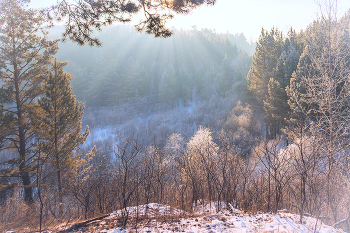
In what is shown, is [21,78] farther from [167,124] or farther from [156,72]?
[156,72]

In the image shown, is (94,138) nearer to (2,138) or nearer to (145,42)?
(2,138)

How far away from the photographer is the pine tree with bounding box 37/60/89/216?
917 cm

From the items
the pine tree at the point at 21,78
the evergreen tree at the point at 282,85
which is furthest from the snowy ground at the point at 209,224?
the evergreen tree at the point at 282,85

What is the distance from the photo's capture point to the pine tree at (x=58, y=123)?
361 inches

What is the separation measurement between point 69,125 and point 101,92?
51249mm

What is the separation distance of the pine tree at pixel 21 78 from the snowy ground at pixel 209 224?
6999 mm

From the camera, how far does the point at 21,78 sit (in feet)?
29.2

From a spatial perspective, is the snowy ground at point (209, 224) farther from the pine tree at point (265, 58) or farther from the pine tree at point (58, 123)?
the pine tree at point (265, 58)

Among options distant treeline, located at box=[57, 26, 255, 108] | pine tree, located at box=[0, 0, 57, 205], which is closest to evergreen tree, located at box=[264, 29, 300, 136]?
pine tree, located at box=[0, 0, 57, 205]

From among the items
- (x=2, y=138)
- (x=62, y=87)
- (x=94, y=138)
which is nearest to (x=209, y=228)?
(x=2, y=138)

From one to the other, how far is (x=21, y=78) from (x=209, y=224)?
34.0 feet

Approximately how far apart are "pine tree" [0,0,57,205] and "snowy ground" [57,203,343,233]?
700 centimetres

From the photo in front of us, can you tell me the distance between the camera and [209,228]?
3377 mm

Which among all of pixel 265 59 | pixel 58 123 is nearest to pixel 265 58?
pixel 265 59
